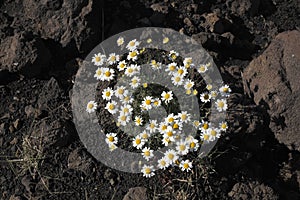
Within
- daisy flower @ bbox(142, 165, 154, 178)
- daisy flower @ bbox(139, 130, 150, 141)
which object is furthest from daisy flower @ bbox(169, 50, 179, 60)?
daisy flower @ bbox(142, 165, 154, 178)

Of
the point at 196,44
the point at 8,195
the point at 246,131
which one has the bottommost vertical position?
the point at 8,195

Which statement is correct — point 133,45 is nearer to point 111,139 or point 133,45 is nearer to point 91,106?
point 91,106

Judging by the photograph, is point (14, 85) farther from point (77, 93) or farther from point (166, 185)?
point (166, 185)

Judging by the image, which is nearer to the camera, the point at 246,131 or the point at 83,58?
the point at 246,131

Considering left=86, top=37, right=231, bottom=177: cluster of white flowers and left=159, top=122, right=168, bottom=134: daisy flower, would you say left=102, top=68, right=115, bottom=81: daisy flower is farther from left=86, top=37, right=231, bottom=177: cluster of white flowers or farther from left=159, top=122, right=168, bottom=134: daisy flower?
left=159, top=122, right=168, bottom=134: daisy flower

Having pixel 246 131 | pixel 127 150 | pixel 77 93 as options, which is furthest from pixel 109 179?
pixel 246 131

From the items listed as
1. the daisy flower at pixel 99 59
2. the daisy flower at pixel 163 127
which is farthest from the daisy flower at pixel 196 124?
the daisy flower at pixel 99 59
